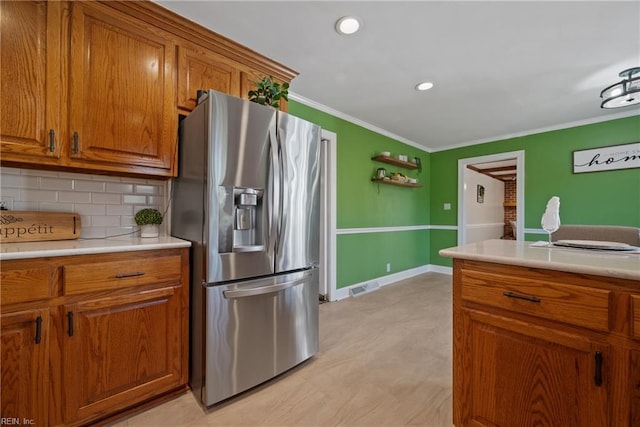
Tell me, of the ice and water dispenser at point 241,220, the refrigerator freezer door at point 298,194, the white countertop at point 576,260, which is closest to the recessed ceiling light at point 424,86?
the refrigerator freezer door at point 298,194

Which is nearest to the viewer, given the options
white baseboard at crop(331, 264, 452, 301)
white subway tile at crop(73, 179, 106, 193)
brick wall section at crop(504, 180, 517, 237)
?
white subway tile at crop(73, 179, 106, 193)

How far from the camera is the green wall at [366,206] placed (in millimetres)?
3472

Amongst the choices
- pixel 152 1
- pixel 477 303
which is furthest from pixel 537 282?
pixel 152 1

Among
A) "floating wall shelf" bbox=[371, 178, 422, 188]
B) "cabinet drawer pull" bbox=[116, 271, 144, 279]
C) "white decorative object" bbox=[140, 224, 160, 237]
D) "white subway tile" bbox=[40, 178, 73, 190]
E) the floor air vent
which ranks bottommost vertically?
the floor air vent

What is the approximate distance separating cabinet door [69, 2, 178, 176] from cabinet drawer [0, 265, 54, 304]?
616 mm

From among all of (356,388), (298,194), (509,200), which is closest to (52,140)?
(298,194)

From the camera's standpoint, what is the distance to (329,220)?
333 cm

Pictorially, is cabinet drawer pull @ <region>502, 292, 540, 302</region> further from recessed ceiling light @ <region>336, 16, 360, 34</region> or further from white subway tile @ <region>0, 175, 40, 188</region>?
white subway tile @ <region>0, 175, 40, 188</region>

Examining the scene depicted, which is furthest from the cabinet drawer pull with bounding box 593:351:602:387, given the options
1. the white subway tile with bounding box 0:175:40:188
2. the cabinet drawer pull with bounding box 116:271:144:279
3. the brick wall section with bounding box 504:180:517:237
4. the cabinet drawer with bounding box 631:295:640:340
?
the brick wall section with bounding box 504:180:517:237

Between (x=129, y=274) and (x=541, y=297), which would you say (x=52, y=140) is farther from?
(x=541, y=297)

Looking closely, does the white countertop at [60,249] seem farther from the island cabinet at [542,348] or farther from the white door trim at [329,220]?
the white door trim at [329,220]

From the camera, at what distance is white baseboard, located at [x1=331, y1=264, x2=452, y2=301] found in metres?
3.44

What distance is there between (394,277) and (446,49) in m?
3.23

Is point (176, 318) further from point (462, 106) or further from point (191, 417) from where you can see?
point (462, 106)
